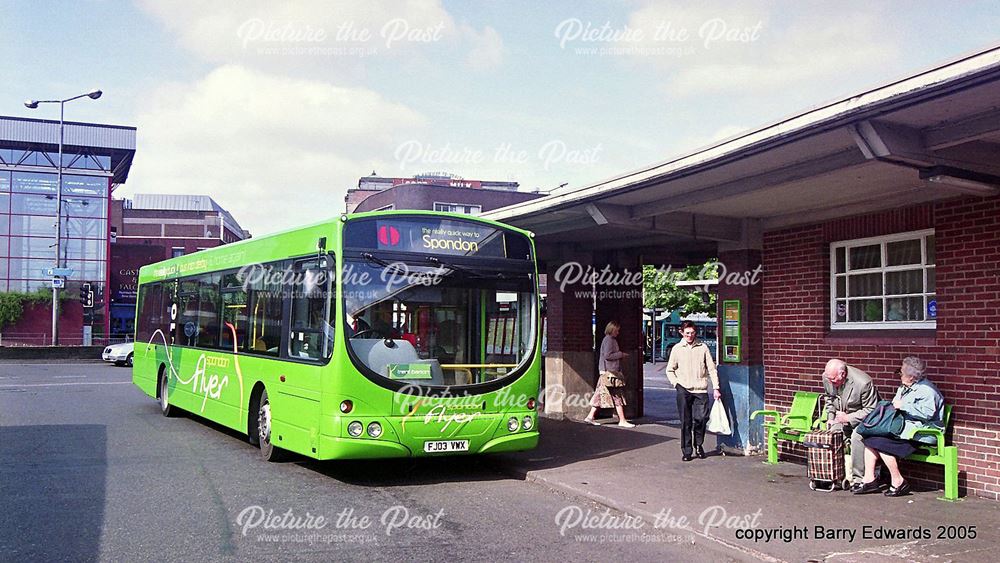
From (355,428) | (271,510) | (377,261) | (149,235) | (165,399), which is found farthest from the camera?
(149,235)

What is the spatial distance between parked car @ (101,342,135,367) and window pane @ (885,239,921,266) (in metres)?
31.8

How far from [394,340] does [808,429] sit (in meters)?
4.78

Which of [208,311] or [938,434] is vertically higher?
[208,311]

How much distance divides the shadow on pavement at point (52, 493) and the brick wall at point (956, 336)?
7727mm

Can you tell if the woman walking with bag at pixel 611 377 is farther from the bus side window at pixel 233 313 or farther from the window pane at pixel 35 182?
the window pane at pixel 35 182

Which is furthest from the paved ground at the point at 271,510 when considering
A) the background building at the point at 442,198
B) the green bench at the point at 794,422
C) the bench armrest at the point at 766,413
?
the background building at the point at 442,198

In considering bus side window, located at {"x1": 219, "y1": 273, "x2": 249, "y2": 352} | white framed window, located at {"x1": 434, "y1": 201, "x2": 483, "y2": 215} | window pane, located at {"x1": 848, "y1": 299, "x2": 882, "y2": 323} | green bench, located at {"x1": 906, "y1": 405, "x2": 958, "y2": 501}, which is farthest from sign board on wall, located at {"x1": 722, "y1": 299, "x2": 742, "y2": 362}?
white framed window, located at {"x1": 434, "y1": 201, "x2": 483, "y2": 215}

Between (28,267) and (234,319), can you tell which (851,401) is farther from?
(28,267)

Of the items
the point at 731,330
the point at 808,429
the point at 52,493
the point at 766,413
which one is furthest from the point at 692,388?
the point at 52,493

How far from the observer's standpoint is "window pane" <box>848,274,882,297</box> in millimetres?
9633

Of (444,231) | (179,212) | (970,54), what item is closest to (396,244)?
(444,231)

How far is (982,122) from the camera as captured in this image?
21.5 ft

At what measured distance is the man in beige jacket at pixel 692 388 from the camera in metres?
10.7

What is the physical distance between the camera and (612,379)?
1420 centimetres
